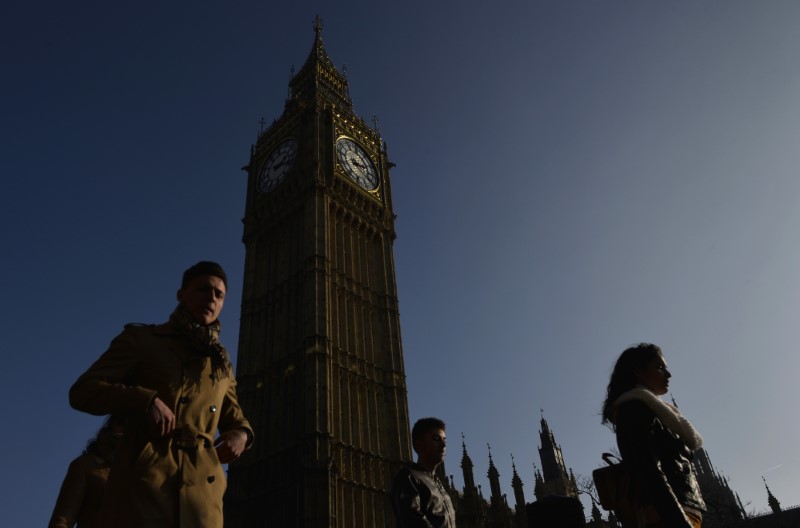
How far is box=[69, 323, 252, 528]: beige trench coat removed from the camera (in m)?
2.48

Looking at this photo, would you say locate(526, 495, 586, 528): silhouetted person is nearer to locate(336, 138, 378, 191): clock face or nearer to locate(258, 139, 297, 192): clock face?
locate(336, 138, 378, 191): clock face

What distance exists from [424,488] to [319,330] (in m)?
23.9

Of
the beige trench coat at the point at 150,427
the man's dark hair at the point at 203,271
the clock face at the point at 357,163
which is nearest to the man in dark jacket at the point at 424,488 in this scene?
the beige trench coat at the point at 150,427

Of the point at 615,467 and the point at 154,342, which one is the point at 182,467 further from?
the point at 615,467

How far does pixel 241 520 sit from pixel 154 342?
25955 millimetres

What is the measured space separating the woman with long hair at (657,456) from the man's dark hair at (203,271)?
248 cm

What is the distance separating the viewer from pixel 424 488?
469cm

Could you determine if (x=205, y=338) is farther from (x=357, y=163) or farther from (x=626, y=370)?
(x=357, y=163)

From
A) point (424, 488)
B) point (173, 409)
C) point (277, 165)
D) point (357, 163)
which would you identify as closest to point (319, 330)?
point (357, 163)

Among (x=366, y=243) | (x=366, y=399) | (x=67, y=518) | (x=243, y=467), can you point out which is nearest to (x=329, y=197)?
(x=366, y=243)

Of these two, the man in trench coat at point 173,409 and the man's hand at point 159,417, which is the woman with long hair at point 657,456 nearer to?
the man in trench coat at point 173,409

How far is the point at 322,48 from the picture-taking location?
154 feet

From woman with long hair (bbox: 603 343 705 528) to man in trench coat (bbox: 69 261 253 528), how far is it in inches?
85.7

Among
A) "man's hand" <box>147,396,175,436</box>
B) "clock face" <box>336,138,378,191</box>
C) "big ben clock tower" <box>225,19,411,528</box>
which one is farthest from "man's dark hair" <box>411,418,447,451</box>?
"clock face" <box>336,138,378,191</box>
